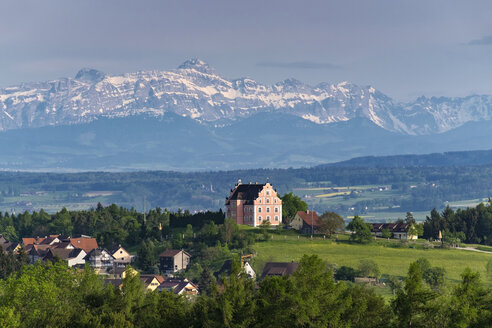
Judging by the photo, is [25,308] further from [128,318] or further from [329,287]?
[329,287]

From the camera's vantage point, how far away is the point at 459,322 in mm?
72438

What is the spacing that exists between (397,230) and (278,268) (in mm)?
51128

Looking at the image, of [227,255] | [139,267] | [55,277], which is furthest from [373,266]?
[55,277]

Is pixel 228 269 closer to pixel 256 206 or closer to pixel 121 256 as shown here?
pixel 121 256

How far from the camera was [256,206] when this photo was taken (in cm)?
19062

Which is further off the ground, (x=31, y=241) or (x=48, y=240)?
(x=48, y=240)

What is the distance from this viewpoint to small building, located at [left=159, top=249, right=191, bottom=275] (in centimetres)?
16362

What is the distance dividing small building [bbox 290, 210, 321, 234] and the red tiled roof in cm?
3613

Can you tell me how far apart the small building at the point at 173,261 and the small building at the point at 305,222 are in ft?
90.9

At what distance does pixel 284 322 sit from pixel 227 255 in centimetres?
8755

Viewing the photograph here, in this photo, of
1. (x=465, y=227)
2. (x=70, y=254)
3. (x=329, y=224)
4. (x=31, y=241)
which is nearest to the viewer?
(x=70, y=254)

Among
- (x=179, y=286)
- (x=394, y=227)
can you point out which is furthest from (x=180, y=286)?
(x=394, y=227)

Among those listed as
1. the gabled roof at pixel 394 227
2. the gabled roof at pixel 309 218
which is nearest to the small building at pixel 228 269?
the gabled roof at pixel 309 218

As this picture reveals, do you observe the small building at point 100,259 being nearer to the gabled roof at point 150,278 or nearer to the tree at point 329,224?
the gabled roof at point 150,278
